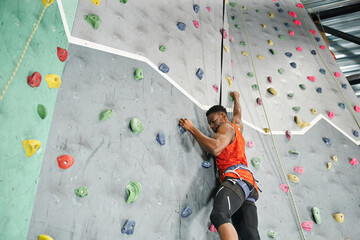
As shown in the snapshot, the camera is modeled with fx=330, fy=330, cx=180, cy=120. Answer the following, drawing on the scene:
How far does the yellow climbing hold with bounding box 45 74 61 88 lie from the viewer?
6.36 feet

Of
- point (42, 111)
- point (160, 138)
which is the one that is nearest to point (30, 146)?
point (42, 111)

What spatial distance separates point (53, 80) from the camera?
1970 millimetres

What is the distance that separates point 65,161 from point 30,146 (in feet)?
0.76

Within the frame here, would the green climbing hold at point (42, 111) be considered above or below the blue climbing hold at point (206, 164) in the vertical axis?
above

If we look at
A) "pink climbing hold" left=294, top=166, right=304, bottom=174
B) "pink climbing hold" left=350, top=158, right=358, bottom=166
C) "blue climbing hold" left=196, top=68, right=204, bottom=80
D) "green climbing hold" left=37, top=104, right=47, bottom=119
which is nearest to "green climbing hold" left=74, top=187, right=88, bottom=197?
"green climbing hold" left=37, top=104, right=47, bottom=119

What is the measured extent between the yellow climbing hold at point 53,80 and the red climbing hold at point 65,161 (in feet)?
1.41

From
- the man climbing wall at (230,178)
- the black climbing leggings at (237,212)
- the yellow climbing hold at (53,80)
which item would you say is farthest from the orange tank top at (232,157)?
the yellow climbing hold at (53,80)

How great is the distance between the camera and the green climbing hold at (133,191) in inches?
80.4

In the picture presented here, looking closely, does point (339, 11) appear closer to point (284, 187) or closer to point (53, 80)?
point (284, 187)

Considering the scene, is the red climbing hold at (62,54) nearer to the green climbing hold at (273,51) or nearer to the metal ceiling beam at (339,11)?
the green climbing hold at (273,51)

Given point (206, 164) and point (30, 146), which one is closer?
point (30, 146)

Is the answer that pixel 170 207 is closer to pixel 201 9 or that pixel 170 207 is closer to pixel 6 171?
pixel 6 171

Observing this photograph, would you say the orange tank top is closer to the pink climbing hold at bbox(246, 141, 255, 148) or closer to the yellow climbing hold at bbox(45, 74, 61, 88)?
the pink climbing hold at bbox(246, 141, 255, 148)

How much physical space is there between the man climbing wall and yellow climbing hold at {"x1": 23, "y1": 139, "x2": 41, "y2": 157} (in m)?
1.14
